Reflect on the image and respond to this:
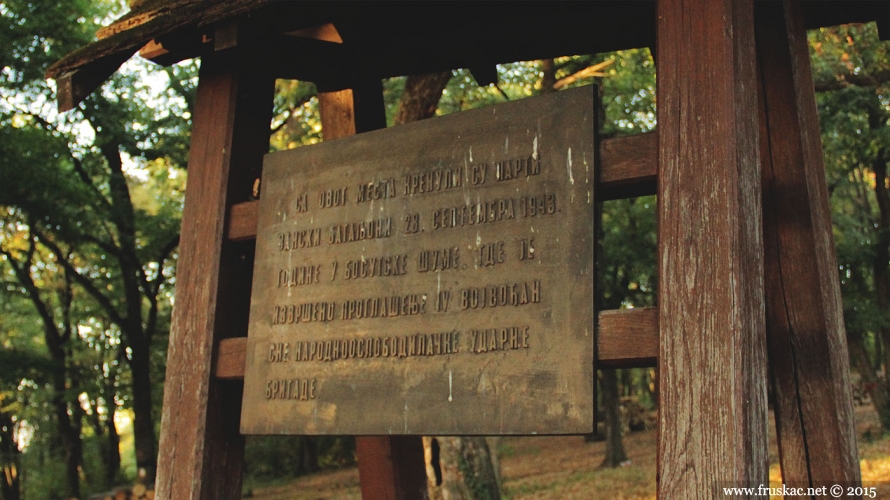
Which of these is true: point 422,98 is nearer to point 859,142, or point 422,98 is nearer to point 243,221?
point 243,221

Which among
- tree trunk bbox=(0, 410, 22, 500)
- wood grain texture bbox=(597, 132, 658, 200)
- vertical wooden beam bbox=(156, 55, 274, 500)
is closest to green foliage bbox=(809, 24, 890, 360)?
vertical wooden beam bbox=(156, 55, 274, 500)

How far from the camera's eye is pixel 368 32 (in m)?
5.23

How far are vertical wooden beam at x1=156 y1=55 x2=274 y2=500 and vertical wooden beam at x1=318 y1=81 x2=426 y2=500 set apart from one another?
65 centimetres

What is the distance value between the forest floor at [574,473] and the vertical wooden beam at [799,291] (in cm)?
610

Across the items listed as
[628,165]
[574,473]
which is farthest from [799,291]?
[574,473]

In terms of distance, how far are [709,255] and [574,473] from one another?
15.4m

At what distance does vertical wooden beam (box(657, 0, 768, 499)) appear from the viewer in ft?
A: 9.83

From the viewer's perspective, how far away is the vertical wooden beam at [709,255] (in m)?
3.00

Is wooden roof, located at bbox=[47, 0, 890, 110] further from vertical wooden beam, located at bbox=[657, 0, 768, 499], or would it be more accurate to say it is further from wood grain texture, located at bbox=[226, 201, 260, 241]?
vertical wooden beam, located at bbox=[657, 0, 768, 499]

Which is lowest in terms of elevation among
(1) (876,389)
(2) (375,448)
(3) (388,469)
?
(3) (388,469)

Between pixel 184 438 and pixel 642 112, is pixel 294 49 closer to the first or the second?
pixel 184 438

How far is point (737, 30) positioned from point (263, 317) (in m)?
2.55

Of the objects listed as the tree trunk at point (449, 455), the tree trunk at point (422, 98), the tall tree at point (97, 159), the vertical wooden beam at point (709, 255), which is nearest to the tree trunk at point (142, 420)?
the tall tree at point (97, 159)

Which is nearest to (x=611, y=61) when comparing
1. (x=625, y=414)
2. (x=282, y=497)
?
(x=282, y=497)
